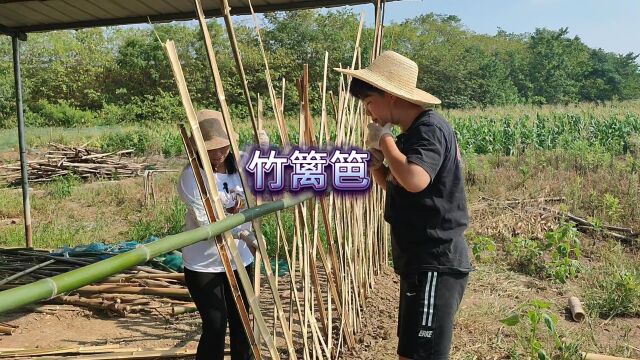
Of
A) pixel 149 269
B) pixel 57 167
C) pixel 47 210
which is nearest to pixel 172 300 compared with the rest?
pixel 149 269

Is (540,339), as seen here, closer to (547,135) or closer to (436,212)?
(436,212)

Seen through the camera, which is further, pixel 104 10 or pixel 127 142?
pixel 127 142

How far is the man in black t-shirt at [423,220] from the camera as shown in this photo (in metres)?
1.71

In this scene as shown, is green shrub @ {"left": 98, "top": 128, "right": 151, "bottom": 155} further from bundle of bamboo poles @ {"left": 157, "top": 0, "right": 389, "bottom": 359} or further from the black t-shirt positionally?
the black t-shirt

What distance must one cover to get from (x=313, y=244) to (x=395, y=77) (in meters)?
0.87

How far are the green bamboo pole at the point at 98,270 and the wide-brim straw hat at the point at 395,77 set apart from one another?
609mm

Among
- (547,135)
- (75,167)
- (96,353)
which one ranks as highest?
(547,135)

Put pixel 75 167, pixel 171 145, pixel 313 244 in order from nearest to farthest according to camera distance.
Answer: pixel 313 244 → pixel 75 167 → pixel 171 145

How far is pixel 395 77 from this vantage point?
178cm

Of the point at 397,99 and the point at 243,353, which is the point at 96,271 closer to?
the point at 397,99

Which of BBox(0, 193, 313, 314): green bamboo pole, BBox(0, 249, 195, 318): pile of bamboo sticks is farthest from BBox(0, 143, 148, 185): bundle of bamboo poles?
BBox(0, 193, 313, 314): green bamboo pole

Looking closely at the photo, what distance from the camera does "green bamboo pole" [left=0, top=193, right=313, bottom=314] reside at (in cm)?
77

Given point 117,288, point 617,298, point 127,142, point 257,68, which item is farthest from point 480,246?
point 257,68

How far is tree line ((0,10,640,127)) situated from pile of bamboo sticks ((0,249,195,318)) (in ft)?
39.1
